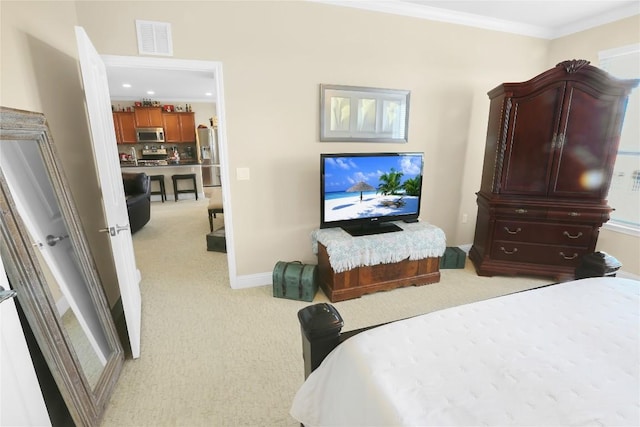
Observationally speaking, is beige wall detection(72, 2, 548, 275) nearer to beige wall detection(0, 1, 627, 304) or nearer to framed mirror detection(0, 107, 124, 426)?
beige wall detection(0, 1, 627, 304)

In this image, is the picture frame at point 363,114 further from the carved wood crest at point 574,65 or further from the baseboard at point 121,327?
the baseboard at point 121,327

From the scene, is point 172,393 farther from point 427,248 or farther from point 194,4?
point 194,4

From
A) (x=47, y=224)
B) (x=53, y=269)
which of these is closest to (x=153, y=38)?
(x=47, y=224)

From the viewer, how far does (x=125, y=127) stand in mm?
7332

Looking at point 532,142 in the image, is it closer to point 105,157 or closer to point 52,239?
point 105,157

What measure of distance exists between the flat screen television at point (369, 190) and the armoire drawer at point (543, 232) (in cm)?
93

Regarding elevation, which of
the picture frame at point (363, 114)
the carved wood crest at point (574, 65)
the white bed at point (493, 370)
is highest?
the carved wood crest at point (574, 65)

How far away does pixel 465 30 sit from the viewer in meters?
3.14

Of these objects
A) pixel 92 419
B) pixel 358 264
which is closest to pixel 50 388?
pixel 92 419

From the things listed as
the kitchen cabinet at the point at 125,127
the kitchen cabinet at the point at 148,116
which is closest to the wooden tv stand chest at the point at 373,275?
the kitchen cabinet at the point at 148,116

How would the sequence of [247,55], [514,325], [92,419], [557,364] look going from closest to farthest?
[557,364] < [514,325] < [92,419] < [247,55]

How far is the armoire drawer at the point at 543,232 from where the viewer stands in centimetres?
294

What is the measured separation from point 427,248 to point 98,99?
2.80 m

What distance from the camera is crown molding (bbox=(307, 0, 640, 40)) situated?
9.09ft
